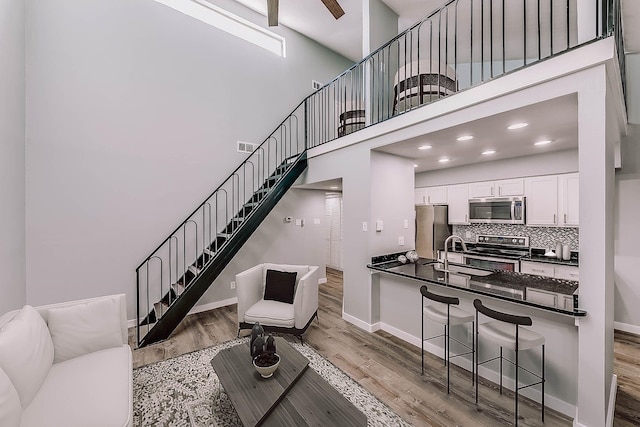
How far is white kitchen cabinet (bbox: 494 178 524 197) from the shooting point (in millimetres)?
4344

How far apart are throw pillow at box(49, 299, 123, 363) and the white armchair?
1293 mm

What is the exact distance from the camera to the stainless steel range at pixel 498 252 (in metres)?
4.29

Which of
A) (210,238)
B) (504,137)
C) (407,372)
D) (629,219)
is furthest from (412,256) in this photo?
(210,238)

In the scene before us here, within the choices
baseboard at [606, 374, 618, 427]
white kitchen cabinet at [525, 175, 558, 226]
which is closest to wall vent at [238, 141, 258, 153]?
white kitchen cabinet at [525, 175, 558, 226]

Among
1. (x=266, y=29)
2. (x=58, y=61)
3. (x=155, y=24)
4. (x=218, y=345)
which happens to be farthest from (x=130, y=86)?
(x=218, y=345)

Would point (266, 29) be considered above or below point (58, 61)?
above

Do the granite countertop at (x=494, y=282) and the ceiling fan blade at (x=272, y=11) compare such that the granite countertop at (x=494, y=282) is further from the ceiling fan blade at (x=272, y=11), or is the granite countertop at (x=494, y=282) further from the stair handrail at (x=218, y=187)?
the ceiling fan blade at (x=272, y=11)

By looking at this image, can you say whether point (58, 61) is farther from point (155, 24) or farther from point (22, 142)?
point (155, 24)

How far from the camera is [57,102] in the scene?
3408 mm

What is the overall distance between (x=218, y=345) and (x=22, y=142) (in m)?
3.36

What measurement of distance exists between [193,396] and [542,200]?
5.25m

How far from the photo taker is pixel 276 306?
11.4 ft

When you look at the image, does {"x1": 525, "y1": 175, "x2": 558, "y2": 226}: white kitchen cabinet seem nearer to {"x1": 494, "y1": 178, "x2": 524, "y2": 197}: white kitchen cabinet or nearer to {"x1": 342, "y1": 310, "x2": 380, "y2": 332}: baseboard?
{"x1": 494, "y1": 178, "x2": 524, "y2": 197}: white kitchen cabinet

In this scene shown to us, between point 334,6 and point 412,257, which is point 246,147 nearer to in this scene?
point 334,6
